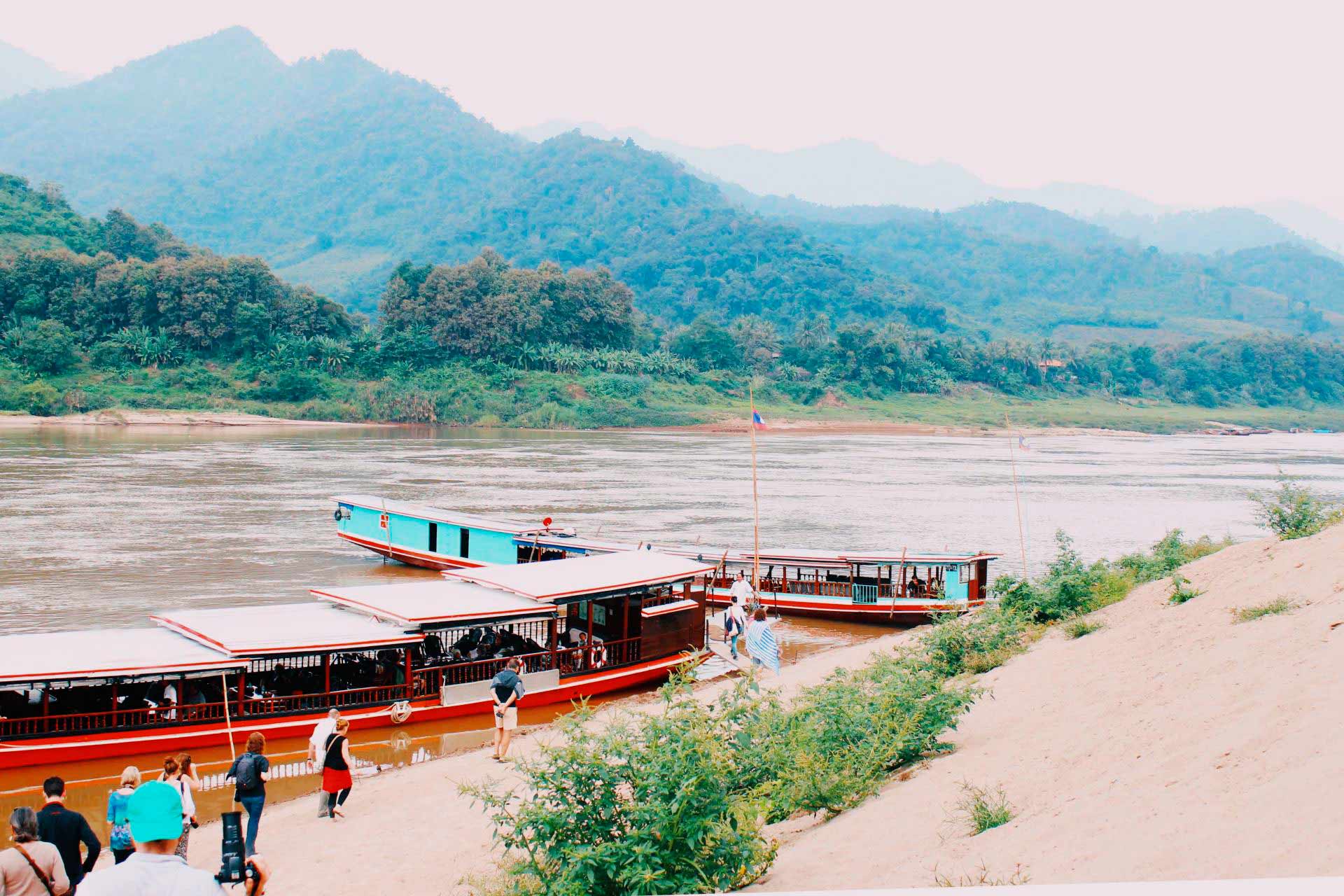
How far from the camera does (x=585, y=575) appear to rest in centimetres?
1656

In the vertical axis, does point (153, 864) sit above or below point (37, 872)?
above

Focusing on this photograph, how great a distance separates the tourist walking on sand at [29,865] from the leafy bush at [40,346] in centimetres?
8119

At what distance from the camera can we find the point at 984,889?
5078 millimetres

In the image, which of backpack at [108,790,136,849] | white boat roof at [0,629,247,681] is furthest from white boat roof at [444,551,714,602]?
backpack at [108,790,136,849]

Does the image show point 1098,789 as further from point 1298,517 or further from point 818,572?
point 818,572

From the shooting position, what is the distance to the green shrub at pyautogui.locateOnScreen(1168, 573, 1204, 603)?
14.0 metres

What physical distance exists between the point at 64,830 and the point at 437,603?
8.14 m

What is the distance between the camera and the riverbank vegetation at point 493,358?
80.4 meters

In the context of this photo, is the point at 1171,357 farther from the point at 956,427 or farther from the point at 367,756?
the point at 367,756

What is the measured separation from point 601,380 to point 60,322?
1681 inches

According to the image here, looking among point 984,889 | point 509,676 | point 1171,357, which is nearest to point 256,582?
point 509,676

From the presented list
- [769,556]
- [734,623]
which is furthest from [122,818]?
[769,556]

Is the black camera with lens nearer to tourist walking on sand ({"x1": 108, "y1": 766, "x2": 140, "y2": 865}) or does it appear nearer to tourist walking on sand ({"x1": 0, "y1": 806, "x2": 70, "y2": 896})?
tourist walking on sand ({"x1": 0, "y1": 806, "x2": 70, "y2": 896})

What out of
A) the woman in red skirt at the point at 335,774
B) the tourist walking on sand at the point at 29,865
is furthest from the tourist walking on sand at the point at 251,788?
the tourist walking on sand at the point at 29,865
